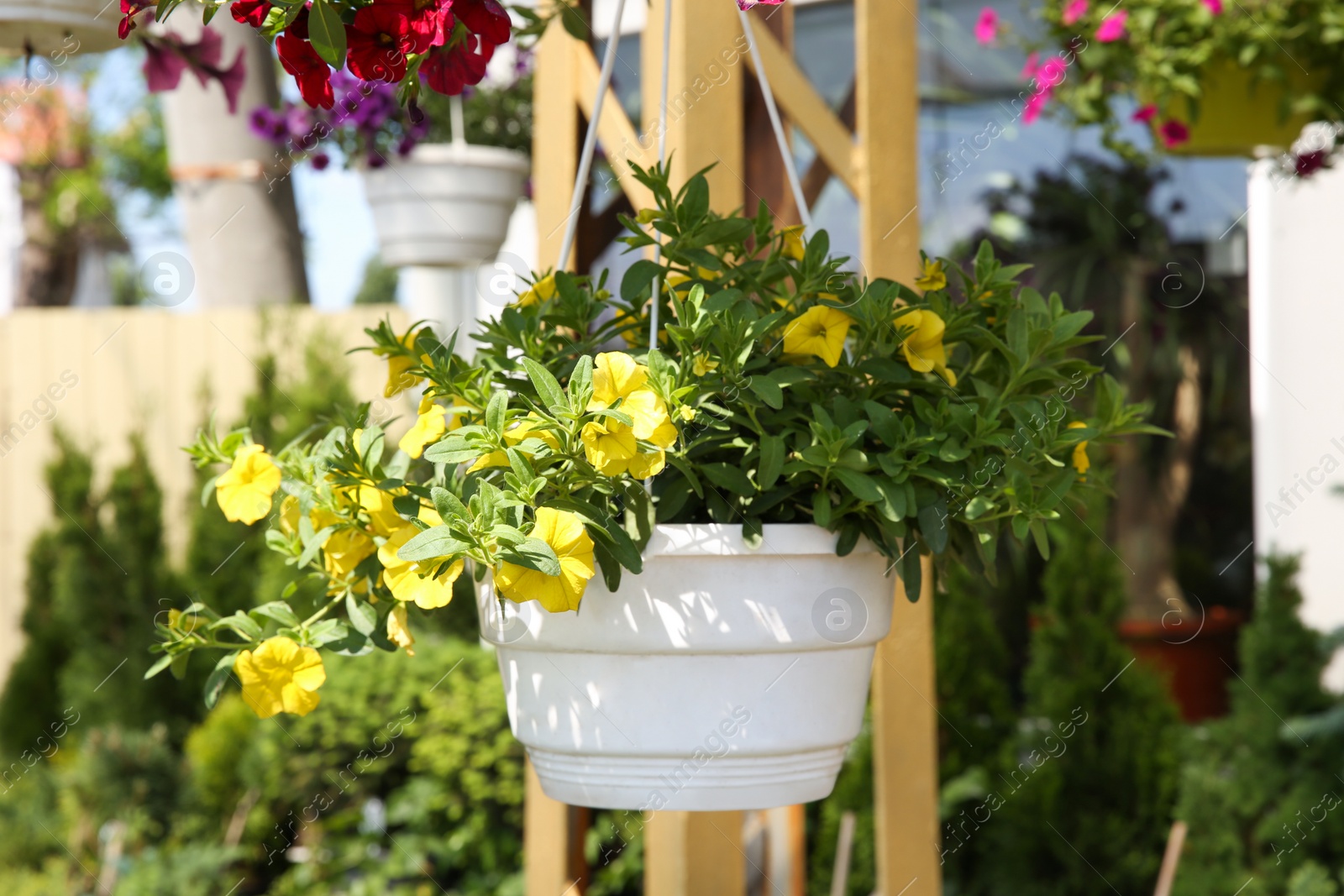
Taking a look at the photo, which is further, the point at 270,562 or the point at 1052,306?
the point at 270,562

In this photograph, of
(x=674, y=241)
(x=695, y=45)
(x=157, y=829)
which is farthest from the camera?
(x=157, y=829)

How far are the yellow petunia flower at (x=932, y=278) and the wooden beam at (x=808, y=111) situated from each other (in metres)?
0.53

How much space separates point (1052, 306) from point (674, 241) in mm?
313

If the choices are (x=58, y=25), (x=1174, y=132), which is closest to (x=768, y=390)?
(x=58, y=25)

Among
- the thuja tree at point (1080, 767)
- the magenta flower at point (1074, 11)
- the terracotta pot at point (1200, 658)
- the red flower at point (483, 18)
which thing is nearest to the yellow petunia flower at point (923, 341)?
the red flower at point (483, 18)

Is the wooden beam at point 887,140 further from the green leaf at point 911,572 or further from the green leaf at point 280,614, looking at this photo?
the green leaf at point 280,614

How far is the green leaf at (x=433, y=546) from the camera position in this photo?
657mm

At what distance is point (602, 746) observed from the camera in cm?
79

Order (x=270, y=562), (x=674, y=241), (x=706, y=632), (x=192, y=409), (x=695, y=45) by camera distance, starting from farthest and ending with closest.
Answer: (x=192, y=409) < (x=270, y=562) < (x=695, y=45) < (x=674, y=241) < (x=706, y=632)

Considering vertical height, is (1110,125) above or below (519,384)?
above

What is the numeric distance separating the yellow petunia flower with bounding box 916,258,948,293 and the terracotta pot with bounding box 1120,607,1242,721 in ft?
8.06

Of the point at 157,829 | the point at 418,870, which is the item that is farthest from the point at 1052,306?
the point at 157,829

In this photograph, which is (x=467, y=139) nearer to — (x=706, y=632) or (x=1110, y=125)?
(x=1110, y=125)

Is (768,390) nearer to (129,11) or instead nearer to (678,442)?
(678,442)
